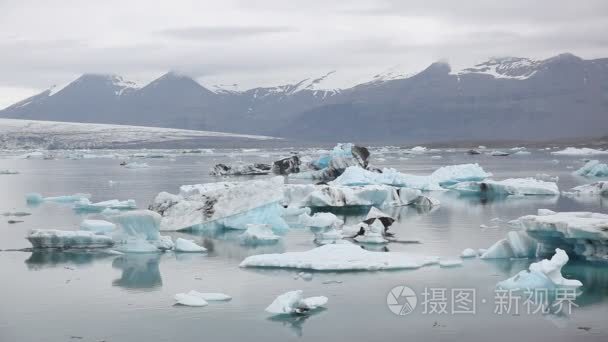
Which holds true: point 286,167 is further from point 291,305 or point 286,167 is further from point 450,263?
point 291,305

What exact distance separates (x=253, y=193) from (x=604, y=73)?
170 m

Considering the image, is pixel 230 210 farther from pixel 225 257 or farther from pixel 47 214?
pixel 47 214

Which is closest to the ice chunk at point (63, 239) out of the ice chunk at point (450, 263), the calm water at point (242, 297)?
the calm water at point (242, 297)

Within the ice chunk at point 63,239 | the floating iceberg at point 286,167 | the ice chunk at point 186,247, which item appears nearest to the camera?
the ice chunk at point 186,247

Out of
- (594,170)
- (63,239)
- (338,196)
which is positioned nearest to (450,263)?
(63,239)

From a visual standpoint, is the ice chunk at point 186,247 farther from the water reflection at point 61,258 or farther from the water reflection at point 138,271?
the water reflection at point 61,258

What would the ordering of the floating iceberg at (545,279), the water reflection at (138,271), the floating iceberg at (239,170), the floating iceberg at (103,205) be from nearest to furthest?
the floating iceberg at (545,279), the water reflection at (138,271), the floating iceberg at (103,205), the floating iceberg at (239,170)

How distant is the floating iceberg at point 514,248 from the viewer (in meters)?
10.7

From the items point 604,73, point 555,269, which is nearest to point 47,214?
point 555,269

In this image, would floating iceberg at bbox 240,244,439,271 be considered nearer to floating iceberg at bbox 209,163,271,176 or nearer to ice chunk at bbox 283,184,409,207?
ice chunk at bbox 283,184,409,207

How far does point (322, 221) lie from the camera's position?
46.0ft

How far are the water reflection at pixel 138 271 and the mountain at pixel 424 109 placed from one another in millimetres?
127877

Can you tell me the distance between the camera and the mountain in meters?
146

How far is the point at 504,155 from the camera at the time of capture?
5203 centimetres
